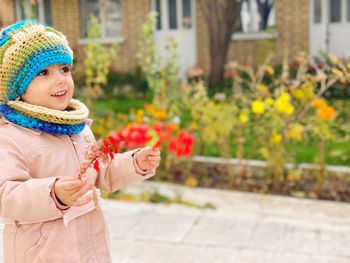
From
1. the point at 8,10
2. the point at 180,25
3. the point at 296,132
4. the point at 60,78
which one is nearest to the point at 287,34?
the point at 180,25

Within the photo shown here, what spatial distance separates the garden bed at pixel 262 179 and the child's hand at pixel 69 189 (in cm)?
342

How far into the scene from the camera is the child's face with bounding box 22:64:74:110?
6.11ft

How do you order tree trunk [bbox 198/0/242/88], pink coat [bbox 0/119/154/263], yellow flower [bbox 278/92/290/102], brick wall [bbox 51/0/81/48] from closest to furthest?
pink coat [bbox 0/119/154/263], yellow flower [bbox 278/92/290/102], tree trunk [bbox 198/0/242/88], brick wall [bbox 51/0/81/48]

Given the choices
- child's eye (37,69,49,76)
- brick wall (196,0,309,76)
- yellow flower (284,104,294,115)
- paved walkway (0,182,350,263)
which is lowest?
paved walkway (0,182,350,263)

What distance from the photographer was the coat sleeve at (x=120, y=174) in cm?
202

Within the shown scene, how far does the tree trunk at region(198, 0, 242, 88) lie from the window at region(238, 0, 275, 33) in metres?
1.67

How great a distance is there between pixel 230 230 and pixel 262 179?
1278mm

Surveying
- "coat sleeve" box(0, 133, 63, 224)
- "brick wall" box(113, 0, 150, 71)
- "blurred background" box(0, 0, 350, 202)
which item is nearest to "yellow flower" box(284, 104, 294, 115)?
"blurred background" box(0, 0, 350, 202)

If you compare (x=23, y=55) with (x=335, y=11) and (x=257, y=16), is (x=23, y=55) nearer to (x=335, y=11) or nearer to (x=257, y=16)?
(x=257, y=16)

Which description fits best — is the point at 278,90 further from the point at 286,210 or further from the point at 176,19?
the point at 176,19

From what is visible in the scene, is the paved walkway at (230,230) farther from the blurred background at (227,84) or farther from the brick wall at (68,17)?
the brick wall at (68,17)

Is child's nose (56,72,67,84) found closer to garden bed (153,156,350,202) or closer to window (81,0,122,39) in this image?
garden bed (153,156,350,202)

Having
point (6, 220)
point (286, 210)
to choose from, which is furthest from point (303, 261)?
point (6, 220)

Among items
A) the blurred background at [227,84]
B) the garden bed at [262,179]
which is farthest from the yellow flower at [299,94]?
the garden bed at [262,179]
